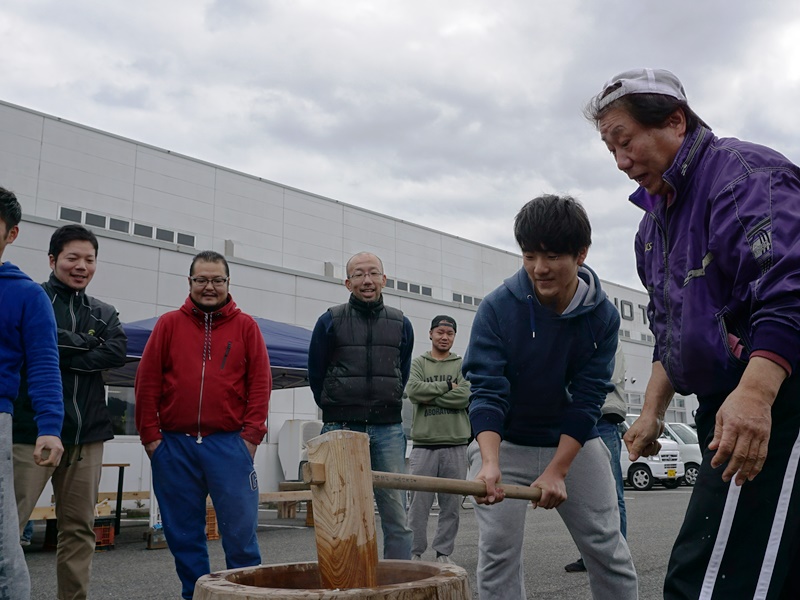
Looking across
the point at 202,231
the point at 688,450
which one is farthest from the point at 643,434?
the point at 202,231

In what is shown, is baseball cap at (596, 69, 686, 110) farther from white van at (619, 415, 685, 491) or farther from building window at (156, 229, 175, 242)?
building window at (156, 229, 175, 242)

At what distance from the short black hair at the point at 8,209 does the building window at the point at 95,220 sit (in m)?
15.6

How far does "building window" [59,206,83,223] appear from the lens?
57.7 ft

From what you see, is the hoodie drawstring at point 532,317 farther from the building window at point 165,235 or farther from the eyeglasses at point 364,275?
the building window at point 165,235

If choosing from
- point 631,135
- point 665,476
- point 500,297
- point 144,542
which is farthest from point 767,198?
point 665,476

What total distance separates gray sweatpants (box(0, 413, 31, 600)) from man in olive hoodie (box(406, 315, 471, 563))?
3.89m

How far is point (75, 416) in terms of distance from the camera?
172 inches

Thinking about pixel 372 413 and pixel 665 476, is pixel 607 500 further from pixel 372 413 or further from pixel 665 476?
pixel 665 476

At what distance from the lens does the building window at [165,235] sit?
63.4ft

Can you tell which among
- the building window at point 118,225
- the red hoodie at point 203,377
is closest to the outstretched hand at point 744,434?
the red hoodie at point 203,377

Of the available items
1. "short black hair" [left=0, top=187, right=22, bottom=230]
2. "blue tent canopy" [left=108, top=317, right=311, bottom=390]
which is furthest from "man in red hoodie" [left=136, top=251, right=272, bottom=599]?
"blue tent canopy" [left=108, top=317, right=311, bottom=390]

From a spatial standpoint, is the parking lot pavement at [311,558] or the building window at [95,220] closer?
the parking lot pavement at [311,558]

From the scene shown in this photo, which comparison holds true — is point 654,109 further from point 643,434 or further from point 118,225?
point 118,225

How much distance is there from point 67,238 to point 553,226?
3054 mm
